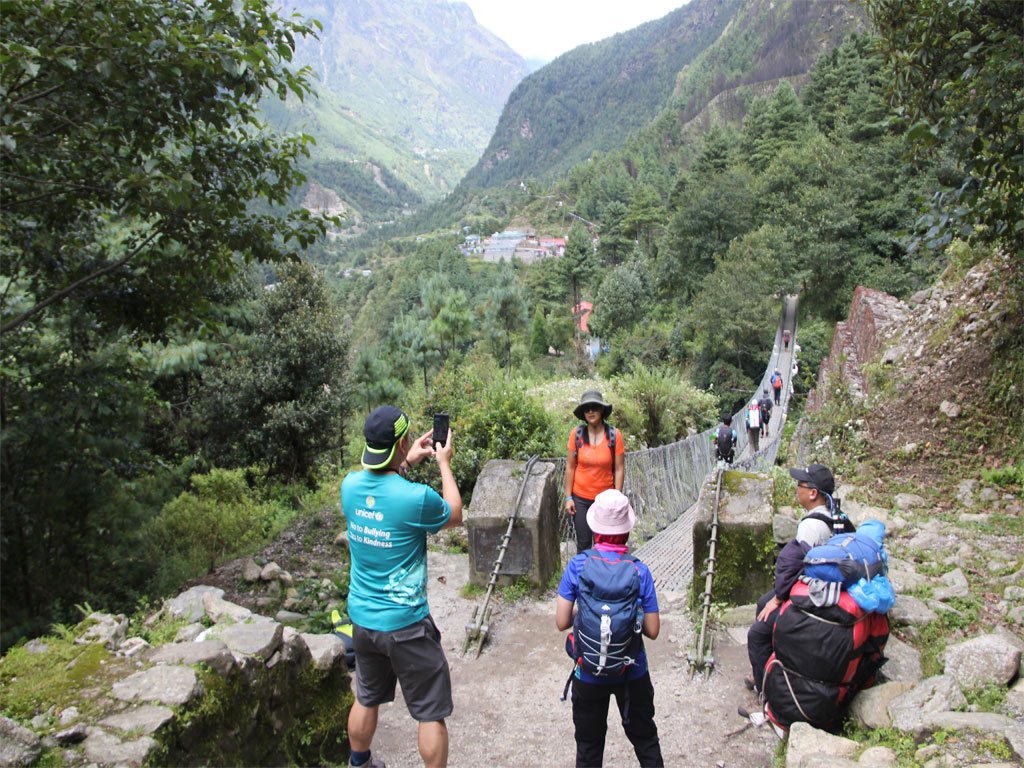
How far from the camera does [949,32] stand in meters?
5.74

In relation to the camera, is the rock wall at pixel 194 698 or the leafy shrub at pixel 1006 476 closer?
the rock wall at pixel 194 698

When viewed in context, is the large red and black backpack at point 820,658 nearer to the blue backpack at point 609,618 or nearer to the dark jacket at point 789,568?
the dark jacket at point 789,568

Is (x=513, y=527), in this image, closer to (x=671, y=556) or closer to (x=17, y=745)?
(x=671, y=556)

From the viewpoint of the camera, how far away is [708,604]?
4.75m

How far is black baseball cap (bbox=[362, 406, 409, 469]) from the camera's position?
9.75 ft

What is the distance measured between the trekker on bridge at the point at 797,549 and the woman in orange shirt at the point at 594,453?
4.54 ft

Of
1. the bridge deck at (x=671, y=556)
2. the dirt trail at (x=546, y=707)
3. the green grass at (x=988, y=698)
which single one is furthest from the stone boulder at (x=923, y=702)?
the bridge deck at (x=671, y=556)

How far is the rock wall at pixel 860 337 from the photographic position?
1177cm

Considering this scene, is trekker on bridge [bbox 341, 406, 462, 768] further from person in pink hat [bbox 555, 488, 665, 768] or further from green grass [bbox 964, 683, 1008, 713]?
green grass [bbox 964, 683, 1008, 713]

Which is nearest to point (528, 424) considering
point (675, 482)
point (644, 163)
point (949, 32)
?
point (675, 482)

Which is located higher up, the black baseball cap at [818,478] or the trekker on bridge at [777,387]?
the black baseball cap at [818,478]

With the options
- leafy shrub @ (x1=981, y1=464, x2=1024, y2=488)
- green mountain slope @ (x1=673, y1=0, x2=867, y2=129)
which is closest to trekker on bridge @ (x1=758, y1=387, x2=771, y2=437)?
leafy shrub @ (x1=981, y1=464, x2=1024, y2=488)

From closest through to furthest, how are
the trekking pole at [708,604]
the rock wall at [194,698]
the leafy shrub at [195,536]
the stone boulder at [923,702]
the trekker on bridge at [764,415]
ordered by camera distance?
the rock wall at [194,698]
the stone boulder at [923,702]
the trekking pole at [708,604]
the leafy shrub at [195,536]
the trekker on bridge at [764,415]

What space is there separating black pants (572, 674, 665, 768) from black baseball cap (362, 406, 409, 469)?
1.29 m
